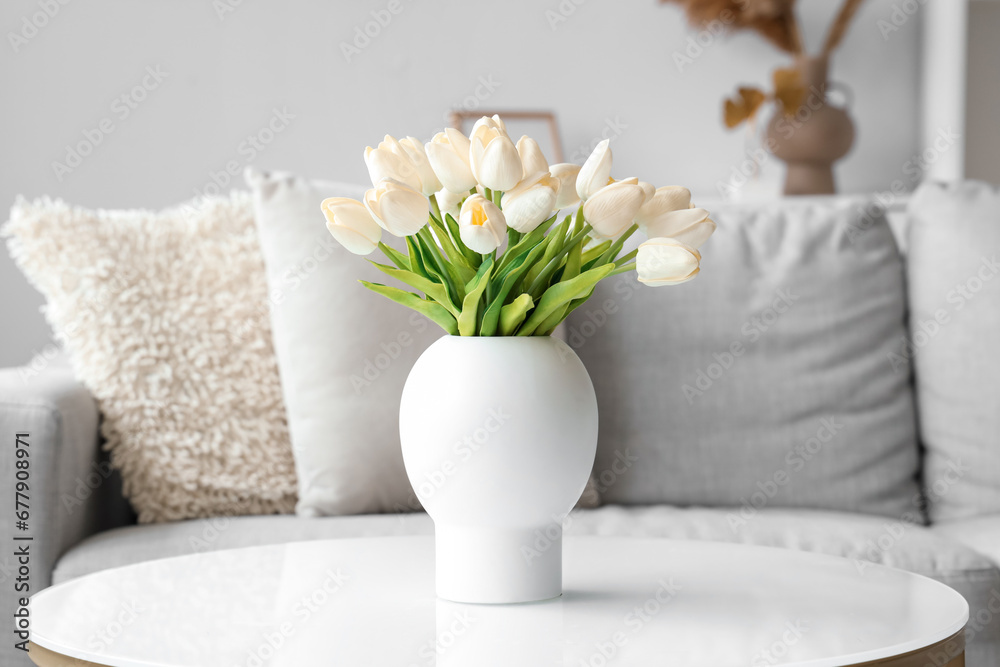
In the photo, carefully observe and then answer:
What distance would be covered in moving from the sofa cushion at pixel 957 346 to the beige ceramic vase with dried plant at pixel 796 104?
0.77 meters

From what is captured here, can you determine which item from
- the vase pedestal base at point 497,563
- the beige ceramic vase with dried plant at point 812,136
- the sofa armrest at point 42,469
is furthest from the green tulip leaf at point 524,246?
the beige ceramic vase with dried plant at point 812,136

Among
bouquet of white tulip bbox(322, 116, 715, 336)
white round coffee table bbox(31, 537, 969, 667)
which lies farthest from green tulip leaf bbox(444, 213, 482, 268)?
white round coffee table bbox(31, 537, 969, 667)

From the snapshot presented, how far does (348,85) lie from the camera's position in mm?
2363

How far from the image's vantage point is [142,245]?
1397mm

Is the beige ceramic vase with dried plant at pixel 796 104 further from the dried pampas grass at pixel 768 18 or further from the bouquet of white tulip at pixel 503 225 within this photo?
the bouquet of white tulip at pixel 503 225

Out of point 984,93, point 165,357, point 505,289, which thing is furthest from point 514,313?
point 984,93

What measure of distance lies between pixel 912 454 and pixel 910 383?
13 cm

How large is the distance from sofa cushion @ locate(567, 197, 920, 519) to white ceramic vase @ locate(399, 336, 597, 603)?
31.9 inches

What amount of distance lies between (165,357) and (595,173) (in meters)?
0.86

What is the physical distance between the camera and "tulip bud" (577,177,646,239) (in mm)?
687

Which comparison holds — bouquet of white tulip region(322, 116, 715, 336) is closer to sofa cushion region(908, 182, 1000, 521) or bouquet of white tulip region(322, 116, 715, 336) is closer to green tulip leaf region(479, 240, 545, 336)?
green tulip leaf region(479, 240, 545, 336)

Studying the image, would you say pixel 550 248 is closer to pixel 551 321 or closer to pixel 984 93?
pixel 551 321

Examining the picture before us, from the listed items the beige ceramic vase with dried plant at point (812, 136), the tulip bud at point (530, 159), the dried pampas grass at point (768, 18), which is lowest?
the beige ceramic vase with dried plant at point (812, 136)

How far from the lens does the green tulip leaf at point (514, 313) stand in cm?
70
